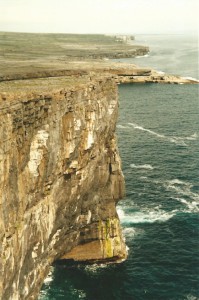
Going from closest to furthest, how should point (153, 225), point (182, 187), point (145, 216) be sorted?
point (153, 225) < point (145, 216) < point (182, 187)

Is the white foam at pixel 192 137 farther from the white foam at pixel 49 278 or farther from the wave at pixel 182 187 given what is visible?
the white foam at pixel 49 278

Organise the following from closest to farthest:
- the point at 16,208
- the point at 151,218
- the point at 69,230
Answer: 1. the point at 16,208
2. the point at 69,230
3. the point at 151,218

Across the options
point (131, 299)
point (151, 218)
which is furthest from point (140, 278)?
point (151, 218)

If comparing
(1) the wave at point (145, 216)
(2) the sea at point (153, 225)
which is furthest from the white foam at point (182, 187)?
(1) the wave at point (145, 216)

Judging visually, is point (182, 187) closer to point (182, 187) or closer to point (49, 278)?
point (182, 187)

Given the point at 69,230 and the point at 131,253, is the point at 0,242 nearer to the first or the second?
the point at 69,230

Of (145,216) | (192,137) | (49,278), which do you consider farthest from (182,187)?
(49,278)

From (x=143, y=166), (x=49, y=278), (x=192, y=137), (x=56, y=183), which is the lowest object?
(x=49, y=278)
